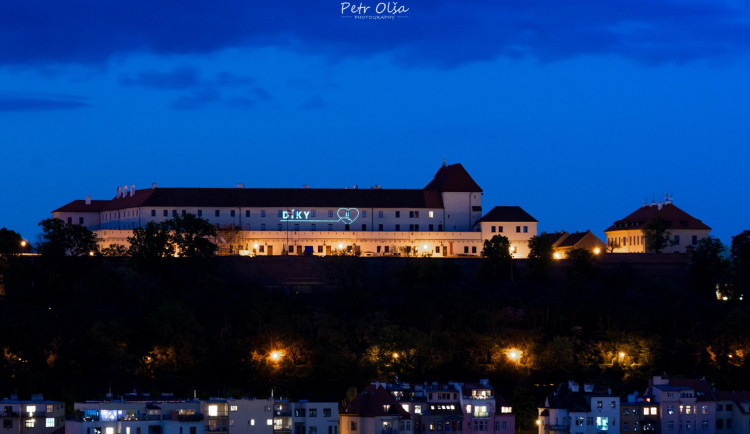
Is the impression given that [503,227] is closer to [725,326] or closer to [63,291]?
[725,326]

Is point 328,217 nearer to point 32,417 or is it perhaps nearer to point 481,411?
point 481,411

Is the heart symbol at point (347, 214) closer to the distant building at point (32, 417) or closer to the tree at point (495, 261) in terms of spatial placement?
the tree at point (495, 261)

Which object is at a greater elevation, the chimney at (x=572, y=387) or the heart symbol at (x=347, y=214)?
the heart symbol at (x=347, y=214)

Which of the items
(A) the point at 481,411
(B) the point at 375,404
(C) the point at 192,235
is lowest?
(A) the point at 481,411

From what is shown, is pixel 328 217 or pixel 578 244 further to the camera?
pixel 328 217

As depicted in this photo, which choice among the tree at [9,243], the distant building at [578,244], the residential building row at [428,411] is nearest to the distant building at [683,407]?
the residential building row at [428,411]

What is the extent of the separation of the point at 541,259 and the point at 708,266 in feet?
34.7

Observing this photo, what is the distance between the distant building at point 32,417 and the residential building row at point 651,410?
74.9 ft

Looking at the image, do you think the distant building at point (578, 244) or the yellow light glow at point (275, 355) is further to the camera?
the distant building at point (578, 244)

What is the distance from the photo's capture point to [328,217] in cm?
10800

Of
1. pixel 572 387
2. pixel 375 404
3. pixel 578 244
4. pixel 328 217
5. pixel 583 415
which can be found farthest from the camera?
pixel 328 217

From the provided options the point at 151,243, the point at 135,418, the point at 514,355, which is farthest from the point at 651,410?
the point at 151,243

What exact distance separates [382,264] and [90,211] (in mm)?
23811

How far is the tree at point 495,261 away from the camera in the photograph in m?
97.5
